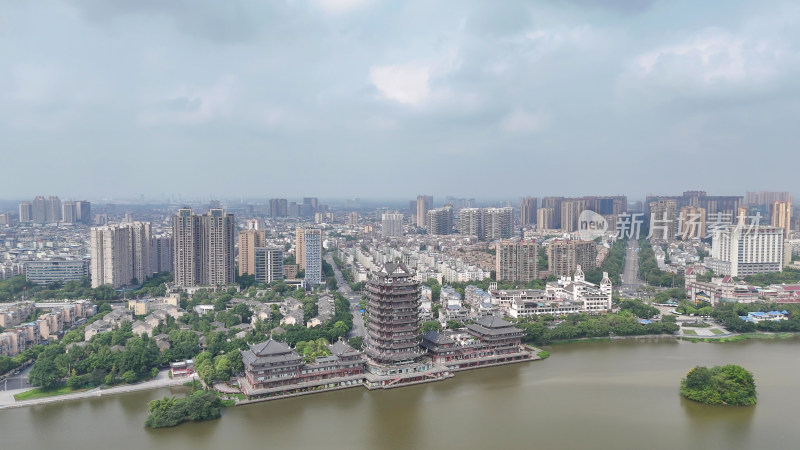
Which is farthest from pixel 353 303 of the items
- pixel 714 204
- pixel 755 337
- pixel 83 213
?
pixel 83 213

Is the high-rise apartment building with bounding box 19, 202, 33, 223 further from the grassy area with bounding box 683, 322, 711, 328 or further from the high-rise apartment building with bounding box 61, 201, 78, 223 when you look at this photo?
the grassy area with bounding box 683, 322, 711, 328

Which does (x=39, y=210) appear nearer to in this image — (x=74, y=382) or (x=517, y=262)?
(x=517, y=262)

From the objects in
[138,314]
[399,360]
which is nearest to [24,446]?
[399,360]

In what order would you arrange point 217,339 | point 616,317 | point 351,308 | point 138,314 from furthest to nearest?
point 351,308 → point 138,314 → point 616,317 → point 217,339

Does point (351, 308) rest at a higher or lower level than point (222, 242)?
lower

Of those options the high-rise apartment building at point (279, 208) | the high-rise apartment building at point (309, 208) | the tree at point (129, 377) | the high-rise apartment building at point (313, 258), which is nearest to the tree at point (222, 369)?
the tree at point (129, 377)

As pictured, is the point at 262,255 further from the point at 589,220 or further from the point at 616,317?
the point at 589,220
